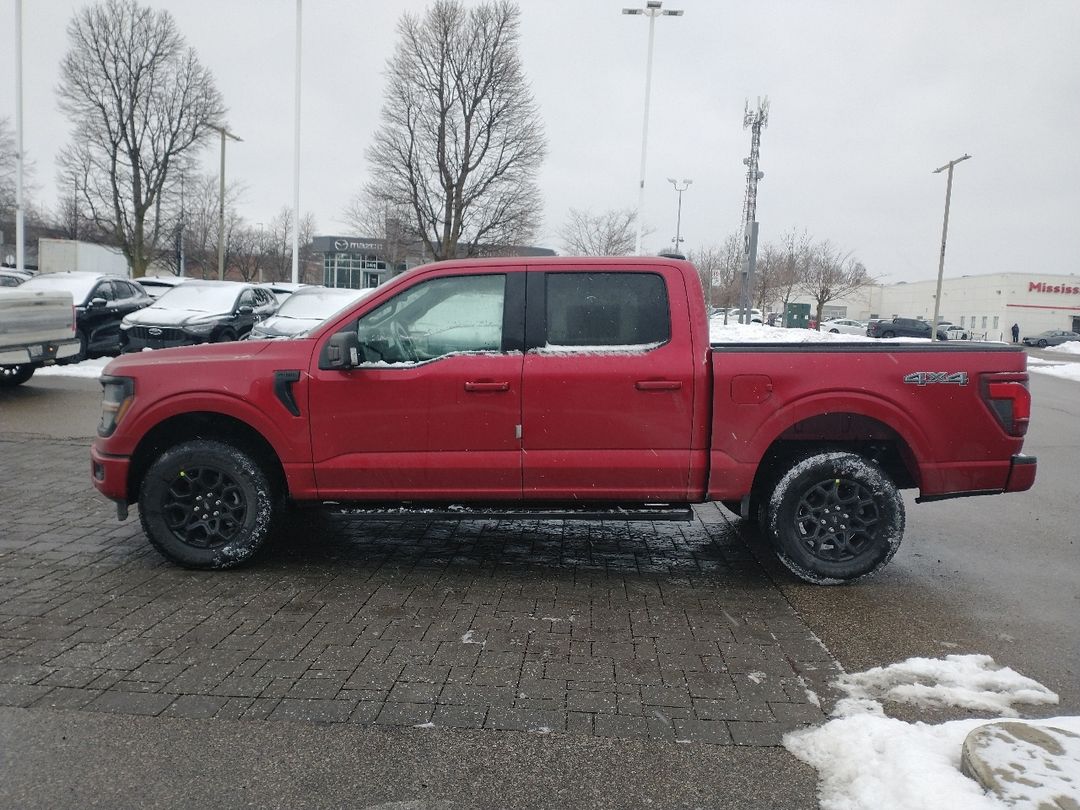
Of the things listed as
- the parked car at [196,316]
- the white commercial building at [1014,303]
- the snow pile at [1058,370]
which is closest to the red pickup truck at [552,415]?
the parked car at [196,316]

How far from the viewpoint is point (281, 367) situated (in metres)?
4.86

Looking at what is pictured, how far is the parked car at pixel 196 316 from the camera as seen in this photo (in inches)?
603

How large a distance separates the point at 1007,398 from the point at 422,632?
3.64 m

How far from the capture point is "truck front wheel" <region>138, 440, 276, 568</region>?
16.1 ft

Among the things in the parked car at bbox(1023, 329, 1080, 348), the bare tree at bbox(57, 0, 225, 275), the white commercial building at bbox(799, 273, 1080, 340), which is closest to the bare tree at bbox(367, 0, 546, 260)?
the bare tree at bbox(57, 0, 225, 275)

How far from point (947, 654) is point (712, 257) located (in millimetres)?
52135

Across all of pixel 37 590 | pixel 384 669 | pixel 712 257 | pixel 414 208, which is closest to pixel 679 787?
pixel 384 669

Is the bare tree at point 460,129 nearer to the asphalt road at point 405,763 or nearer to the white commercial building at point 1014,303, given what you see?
the asphalt road at point 405,763

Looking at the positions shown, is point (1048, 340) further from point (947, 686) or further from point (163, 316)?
point (947, 686)

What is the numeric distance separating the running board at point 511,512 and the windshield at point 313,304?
10742 millimetres

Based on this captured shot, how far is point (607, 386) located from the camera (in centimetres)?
475

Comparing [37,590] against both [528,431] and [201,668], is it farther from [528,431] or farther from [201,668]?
[528,431]

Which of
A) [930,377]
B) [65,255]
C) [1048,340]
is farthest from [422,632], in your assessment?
[1048,340]

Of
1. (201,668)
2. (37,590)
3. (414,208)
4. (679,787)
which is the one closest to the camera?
(679,787)
